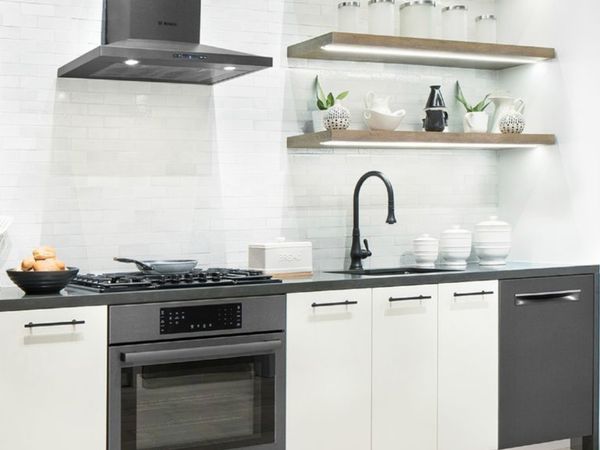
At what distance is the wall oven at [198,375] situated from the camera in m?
3.60

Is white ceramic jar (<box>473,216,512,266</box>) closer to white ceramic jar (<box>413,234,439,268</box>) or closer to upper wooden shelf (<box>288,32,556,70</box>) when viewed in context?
white ceramic jar (<box>413,234,439,268</box>)

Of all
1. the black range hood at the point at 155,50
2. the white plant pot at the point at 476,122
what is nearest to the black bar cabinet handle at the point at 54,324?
the black range hood at the point at 155,50

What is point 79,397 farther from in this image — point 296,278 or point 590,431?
point 590,431

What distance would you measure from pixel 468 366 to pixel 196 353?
4.84 feet

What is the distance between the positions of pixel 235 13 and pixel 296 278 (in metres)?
1.39

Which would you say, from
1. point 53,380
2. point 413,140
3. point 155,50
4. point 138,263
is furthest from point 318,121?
point 53,380

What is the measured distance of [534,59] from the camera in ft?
16.8

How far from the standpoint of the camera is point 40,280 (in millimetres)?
3520

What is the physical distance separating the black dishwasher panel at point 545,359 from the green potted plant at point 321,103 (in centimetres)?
124

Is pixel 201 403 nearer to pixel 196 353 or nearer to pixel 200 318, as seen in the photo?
pixel 196 353

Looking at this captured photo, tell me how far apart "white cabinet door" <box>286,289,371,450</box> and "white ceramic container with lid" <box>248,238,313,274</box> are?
394 mm

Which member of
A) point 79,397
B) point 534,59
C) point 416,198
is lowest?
point 79,397

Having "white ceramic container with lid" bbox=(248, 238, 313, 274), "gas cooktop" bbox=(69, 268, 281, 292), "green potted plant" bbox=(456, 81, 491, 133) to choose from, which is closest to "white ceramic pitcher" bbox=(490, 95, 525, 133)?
"green potted plant" bbox=(456, 81, 491, 133)

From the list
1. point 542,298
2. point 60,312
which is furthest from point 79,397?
point 542,298
